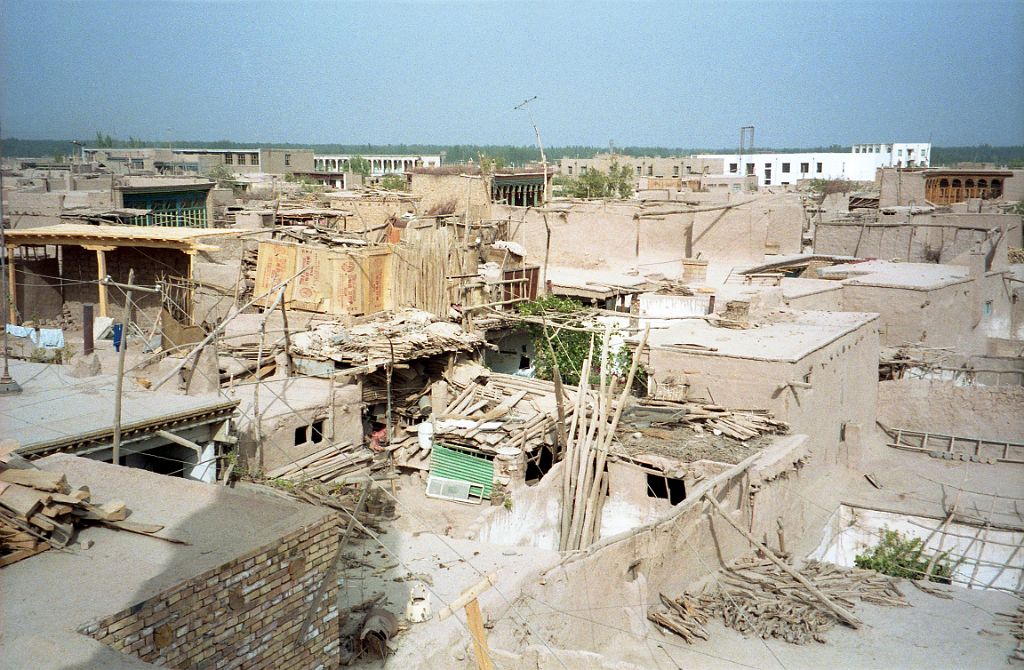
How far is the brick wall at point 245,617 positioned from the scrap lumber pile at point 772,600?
4865mm

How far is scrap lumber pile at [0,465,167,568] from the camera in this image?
6031 millimetres

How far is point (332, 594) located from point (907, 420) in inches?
624

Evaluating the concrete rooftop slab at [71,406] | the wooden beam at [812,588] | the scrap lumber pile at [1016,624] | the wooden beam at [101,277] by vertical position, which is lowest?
the scrap lumber pile at [1016,624]

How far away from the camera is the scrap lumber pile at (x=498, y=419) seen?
48.0ft

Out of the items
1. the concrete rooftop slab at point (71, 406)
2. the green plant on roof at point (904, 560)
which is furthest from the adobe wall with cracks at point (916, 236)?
the concrete rooftop slab at point (71, 406)

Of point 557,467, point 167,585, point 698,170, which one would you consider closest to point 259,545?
point 167,585

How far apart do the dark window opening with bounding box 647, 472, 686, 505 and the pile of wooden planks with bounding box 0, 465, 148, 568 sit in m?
8.04

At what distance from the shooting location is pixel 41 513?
6199 millimetres

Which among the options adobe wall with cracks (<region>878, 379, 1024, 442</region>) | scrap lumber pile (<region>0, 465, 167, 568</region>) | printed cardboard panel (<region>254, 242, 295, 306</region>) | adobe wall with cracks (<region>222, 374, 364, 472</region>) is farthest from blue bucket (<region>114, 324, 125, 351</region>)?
adobe wall with cracks (<region>878, 379, 1024, 442</region>)

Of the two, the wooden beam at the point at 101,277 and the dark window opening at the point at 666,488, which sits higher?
the wooden beam at the point at 101,277

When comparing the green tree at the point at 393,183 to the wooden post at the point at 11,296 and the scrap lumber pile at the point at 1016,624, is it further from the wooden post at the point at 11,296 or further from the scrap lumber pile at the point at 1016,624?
the scrap lumber pile at the point at 1016,624

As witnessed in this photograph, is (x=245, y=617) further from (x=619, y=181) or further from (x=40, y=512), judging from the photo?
(x=619, y=181)

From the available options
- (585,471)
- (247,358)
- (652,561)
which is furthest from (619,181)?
(652,561)

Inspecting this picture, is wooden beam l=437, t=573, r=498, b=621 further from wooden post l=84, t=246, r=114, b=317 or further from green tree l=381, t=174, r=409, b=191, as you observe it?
green tree l=381, t=174, r=409, b=191
